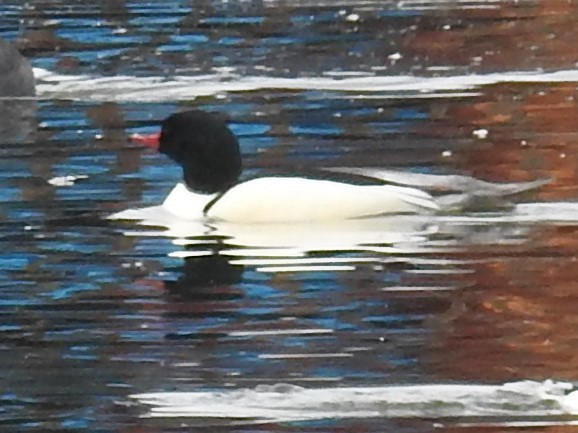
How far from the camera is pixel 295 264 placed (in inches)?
412

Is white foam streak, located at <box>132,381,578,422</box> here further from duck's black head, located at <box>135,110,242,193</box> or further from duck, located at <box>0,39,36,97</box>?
duck, located at <box>0,39,36,97</box>

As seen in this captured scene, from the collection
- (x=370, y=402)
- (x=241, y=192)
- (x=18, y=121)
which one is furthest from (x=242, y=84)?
(x=370, y=402)

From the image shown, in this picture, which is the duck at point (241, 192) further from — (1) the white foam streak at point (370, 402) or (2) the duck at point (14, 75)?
(2) the duck at point (14, 75)

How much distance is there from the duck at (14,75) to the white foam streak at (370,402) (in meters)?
9.08

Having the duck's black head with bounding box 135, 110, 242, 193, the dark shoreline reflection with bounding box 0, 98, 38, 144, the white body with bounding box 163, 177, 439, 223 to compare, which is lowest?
the dark shoreline reflection with bounding box 0, 98, 38, 144

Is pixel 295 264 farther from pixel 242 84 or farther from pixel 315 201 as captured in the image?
pixel 242 84

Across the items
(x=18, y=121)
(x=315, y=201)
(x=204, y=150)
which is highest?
(x=204, y=150)

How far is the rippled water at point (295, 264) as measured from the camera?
8.02 meters

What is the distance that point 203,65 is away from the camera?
18.8m

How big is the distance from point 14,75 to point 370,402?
9467 millimetres

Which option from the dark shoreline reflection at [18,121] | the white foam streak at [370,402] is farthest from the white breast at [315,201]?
the white foam streak at [370,402]

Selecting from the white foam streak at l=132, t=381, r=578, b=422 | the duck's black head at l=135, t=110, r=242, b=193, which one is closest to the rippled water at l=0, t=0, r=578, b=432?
the white foam streak at l=132, t=381, r=578, b=422

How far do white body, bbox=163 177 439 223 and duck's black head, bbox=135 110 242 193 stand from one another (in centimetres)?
22

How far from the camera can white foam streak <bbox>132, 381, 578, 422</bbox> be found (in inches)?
305
